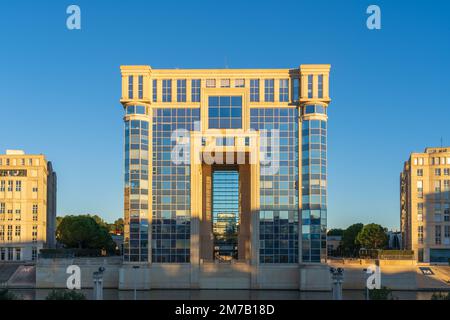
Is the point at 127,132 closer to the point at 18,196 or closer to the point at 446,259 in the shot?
the point at 18,196

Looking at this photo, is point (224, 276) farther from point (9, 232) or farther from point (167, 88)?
point (9, 232)

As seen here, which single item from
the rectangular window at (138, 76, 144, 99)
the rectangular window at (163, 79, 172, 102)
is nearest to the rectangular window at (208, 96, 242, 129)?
the rectangular window at (163, 79, 172, 102)

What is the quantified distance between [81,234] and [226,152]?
5353 centimetres

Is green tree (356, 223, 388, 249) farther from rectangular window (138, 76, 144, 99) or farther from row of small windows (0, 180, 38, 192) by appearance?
row of small windows (0, 180, 38, 192)

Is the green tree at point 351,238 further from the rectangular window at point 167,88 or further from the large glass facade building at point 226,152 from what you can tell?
the rectangular window at point 167,88

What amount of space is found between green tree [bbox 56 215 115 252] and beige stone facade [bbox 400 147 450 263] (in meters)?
74.6

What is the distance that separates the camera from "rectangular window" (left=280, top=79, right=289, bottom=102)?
100 metres

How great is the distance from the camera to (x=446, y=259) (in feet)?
471

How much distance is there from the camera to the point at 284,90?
100 m

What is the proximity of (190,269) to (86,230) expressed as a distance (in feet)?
162

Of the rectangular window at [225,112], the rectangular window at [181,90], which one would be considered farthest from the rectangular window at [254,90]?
the rectangular window at [181,90]

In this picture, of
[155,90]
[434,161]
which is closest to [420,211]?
[434,161]

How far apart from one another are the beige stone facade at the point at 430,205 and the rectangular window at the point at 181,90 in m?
72.2
